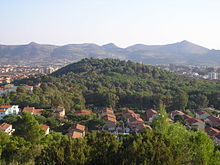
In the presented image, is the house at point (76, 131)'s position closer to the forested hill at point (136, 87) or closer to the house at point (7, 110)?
the house at point (7, 110)

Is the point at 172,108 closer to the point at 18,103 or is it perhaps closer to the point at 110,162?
the point at 18,103

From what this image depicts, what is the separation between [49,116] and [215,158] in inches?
658

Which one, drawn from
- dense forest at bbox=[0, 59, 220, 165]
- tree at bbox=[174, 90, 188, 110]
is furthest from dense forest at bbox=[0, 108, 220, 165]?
tree at bbox=[174, 90, 188, 110]

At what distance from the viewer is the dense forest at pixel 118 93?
90.7 ft

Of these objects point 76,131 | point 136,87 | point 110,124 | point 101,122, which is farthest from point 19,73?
point 76,131

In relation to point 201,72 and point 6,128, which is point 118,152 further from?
point 201,72

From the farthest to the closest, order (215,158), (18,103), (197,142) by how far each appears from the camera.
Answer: (18,103) < (197,142) < (215,158)

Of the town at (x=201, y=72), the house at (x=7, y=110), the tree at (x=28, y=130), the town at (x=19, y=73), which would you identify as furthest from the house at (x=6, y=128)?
the town at (x=201, y=72)

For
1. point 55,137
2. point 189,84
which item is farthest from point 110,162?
point 189,84

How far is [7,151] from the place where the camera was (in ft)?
37.0

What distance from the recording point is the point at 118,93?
3103 centimetres

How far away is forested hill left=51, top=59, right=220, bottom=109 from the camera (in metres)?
29.0

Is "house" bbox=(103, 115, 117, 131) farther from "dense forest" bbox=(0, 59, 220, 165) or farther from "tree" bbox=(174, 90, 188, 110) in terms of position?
"tree" bbox=(174, 90, 188, 110)

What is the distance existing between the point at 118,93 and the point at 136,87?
5014 mm
